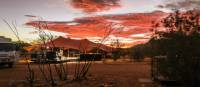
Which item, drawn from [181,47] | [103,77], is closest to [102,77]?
[103,77]

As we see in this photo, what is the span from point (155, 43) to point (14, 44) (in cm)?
2078

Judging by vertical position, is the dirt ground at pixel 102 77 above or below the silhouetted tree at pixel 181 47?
below

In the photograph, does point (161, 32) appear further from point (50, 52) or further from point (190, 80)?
point (50, 52)

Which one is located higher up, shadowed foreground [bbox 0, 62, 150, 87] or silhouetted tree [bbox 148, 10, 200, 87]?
silhouetted tree [bbox 148, 10, 200, 87]

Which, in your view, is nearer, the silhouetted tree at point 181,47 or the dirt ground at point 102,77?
the silhouetted tree at point 181,47

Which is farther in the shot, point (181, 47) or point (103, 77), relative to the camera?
point (103, 77)

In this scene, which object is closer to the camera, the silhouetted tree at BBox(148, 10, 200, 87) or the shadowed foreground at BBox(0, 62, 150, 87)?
the silhouetted tree at BBox(148, 10, 200, 87)

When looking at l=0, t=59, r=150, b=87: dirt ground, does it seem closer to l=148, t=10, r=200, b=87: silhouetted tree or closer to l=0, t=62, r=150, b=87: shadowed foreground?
l=0, t=62, r=150, b=87: shadowed foreground

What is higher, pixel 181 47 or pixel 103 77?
pixel 181 47

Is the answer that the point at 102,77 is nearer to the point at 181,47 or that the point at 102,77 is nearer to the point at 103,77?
the point at 103,77

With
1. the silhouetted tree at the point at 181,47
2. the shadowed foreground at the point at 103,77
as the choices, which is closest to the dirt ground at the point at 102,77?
the shadowed foreground at the point at 103,77

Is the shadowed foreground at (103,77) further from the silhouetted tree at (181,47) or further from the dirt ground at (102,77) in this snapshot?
the silhouetted tree at (181,47)

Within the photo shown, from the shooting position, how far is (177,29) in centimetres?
1526

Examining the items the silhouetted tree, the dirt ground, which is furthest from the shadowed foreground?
the silhouetted tree
